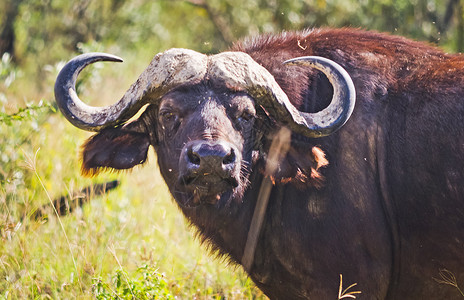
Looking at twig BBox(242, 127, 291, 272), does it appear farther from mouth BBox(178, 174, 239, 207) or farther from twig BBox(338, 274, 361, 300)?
twig BBox(338, 274, 361, 300)

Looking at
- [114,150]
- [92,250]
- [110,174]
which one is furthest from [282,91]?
[110,174]

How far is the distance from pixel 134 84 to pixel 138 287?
141 cm

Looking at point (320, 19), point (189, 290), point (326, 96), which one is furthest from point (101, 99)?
point (326, 96)

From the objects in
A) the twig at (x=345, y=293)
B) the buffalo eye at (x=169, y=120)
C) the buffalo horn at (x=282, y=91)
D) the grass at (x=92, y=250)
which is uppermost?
the buffalo horn at (x=282, y=91)

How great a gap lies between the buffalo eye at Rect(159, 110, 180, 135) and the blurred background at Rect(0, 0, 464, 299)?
959 millimetres

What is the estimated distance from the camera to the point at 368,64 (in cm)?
436

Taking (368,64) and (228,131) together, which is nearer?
(228,131)

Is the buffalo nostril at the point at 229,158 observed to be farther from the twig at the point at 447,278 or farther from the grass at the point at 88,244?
the twig at the point at 447,278

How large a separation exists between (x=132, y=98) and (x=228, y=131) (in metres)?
0.78

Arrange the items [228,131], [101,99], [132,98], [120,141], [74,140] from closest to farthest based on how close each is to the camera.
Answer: [228,131]
[132,98]
[120,141]
[74,140]
[101,99]

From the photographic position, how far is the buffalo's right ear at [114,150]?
4.59 m

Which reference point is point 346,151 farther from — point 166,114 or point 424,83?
point 166,114

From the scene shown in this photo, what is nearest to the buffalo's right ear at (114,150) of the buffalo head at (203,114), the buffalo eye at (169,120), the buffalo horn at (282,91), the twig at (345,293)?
the buffalo head at (203,114)

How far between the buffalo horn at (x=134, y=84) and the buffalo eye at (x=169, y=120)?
15 centimetres
